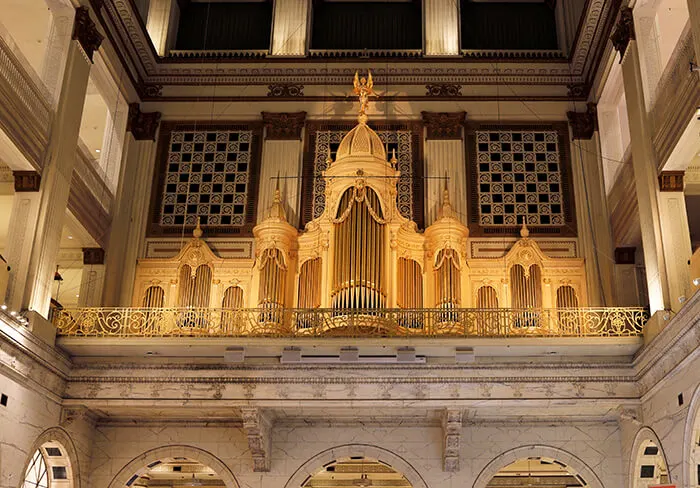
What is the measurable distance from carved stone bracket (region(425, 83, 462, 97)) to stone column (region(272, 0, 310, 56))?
3.06m

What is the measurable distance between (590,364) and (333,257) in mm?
5034

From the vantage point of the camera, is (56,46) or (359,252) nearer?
(56,46)

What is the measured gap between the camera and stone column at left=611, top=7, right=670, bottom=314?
1405 cm

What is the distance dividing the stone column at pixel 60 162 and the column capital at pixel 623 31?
9.66 meters

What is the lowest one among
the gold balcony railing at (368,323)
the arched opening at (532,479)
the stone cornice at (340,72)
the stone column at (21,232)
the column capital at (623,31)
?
the arched opening at (532,479)

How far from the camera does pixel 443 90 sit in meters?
19.7

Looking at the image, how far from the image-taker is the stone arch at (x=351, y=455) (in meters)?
15.9

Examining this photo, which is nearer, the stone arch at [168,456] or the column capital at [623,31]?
the column capital at [623,31]

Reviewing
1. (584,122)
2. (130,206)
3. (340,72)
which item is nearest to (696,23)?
(584,122)

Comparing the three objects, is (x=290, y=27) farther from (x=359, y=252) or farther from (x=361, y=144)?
(x=359, y=252)

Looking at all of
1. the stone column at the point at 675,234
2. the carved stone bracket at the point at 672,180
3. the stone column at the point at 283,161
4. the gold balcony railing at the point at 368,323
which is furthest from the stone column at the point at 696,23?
the stone column at the point at 283,161

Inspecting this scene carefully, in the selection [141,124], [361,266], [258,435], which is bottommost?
[258,435]

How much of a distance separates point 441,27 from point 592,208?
18.6 feet

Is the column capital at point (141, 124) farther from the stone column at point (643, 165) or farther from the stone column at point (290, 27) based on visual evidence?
the stone column at point (643, 165)
